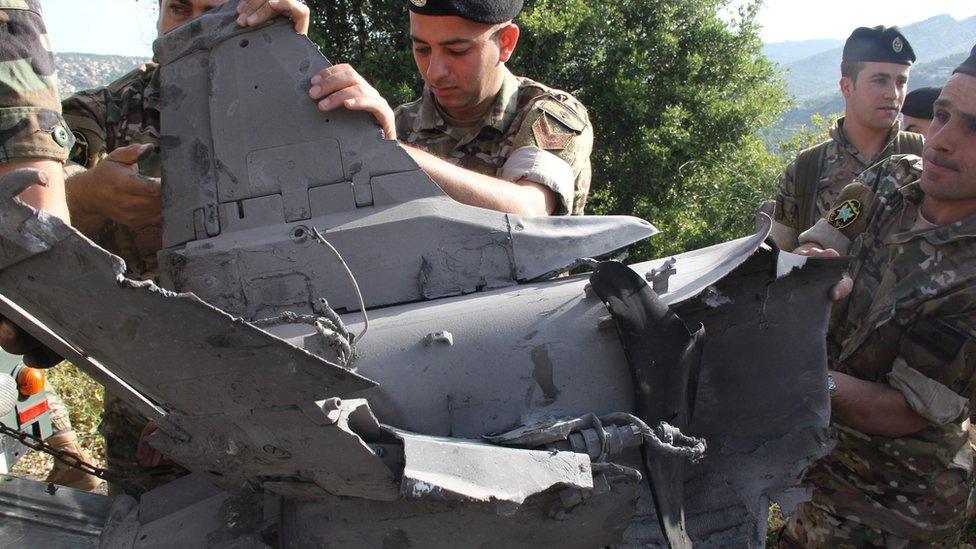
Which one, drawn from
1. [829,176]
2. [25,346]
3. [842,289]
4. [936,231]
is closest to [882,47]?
[829,176]

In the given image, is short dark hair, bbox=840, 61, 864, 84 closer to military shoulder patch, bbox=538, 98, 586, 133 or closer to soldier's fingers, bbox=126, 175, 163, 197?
military shoulder patch, bbox=538, 98, 586, 133

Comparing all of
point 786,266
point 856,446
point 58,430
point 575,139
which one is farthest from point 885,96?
point 58,430

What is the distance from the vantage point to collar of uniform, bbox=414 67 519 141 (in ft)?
9.91

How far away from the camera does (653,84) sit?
28.1ft

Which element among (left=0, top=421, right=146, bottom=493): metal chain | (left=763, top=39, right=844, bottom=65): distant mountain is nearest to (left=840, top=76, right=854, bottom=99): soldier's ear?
(left=0, top=421, right=146, bottom=493): metal chain

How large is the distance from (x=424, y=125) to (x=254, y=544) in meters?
1.75

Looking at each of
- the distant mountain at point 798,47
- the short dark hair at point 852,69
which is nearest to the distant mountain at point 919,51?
the distant mountain at point 798,47

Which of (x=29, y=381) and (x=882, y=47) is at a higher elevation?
(x=882, y=47)

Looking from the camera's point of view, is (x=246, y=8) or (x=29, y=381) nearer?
(x=246, y=8)

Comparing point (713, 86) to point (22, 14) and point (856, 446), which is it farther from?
point (22, 14)

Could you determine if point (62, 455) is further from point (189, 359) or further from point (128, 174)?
point (189, 359)

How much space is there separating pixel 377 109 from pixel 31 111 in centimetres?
91

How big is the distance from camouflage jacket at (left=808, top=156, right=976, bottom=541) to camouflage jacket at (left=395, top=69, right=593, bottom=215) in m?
1.11

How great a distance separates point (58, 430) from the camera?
493 cm
